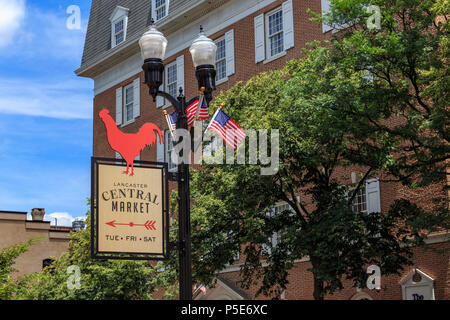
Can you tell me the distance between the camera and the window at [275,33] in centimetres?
3118

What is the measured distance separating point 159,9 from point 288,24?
11.8 m

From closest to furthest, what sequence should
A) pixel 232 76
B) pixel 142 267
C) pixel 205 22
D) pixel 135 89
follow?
pixel 142 267, pixel 232 76, pixel 205 22, pixel 135 89

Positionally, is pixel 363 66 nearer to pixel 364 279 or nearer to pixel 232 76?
pixel 364 279

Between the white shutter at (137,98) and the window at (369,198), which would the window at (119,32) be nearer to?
the white shutter at (137,98)

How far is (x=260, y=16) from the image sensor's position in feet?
106

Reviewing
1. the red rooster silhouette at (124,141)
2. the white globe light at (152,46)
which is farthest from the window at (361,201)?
the white globe light at (152,46)

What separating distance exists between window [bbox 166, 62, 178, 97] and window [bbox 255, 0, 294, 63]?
7.26 m

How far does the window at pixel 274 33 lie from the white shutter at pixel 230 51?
1.84 metres

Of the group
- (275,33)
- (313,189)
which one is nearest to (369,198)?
(313,189)

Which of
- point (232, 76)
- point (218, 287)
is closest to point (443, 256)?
point (218, 287)

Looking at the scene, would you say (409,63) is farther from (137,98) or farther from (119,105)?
(119,105)

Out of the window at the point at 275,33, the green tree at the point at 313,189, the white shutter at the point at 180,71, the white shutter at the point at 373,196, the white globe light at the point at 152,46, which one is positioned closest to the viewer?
the white globe light at the point at 152,46

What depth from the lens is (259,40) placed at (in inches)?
1261
